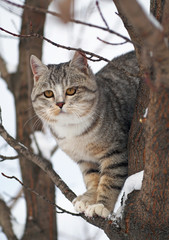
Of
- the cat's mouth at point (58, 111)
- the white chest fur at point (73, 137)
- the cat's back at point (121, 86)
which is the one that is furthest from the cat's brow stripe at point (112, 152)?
the cat's mouth at point (58, 111)

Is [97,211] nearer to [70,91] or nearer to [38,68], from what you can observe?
[70,91]

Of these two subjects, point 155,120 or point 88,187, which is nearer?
point 155,120

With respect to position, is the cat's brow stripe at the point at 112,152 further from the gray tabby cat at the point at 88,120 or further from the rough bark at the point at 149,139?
the rough bark at the point at 149,139

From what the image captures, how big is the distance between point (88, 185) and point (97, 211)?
77 cm

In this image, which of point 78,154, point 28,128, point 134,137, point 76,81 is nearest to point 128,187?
point 134,137

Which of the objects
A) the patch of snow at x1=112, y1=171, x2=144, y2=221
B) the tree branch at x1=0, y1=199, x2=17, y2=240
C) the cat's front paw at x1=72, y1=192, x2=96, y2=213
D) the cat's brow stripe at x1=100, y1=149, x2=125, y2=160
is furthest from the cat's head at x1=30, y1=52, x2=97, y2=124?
the tree branch at x1=0, y1=199, x2=17, y2=240

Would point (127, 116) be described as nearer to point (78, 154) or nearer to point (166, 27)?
point (78, 154)

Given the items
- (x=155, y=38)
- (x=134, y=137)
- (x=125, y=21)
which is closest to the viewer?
(x=155, y=38)

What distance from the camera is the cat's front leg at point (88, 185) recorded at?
3.27 metres

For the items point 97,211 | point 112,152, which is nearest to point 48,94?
point 112,152

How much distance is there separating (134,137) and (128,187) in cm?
40

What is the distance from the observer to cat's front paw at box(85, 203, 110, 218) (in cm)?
299

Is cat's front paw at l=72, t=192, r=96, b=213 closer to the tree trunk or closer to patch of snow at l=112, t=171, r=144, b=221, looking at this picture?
patch of snow at l=112, t=171, r=144, b=221

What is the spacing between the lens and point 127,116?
3600 mm
